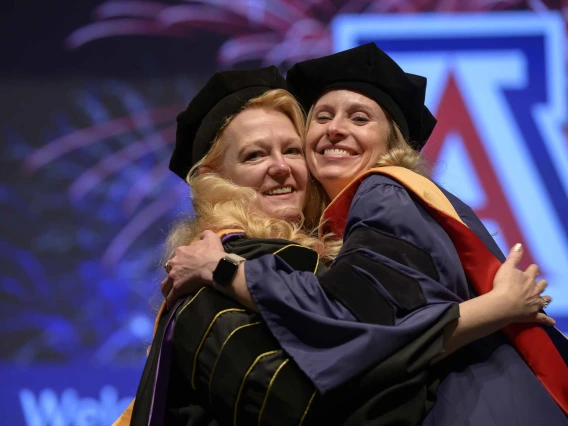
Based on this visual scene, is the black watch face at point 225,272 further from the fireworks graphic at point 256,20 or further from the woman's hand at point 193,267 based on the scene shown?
the fireworks graphic at point 256,20

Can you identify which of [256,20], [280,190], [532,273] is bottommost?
[532,273]

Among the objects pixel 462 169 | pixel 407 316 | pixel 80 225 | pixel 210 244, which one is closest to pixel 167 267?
pixel 210 244

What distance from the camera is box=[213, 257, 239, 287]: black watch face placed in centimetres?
199

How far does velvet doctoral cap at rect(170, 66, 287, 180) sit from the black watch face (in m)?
0.68

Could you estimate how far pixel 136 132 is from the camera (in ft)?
11.9

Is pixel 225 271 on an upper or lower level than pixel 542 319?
upper

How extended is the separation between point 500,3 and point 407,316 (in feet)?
6.92

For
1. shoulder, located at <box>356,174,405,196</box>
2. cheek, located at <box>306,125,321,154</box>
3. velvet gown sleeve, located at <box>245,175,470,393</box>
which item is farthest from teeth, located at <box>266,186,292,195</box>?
velvet gown sleeve, located at <box>245,175,470,393</box>

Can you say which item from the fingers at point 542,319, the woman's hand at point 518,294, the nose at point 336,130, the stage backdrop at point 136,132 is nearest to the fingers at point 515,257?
the woman's hand at point 518,294

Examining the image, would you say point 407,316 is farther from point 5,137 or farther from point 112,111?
point 5,137

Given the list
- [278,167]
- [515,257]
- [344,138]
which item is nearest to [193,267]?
[278,167]

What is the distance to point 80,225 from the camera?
3.56 meters

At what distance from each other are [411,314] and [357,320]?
12 cm

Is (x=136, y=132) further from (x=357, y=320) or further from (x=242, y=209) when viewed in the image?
(x=357, y=320)
